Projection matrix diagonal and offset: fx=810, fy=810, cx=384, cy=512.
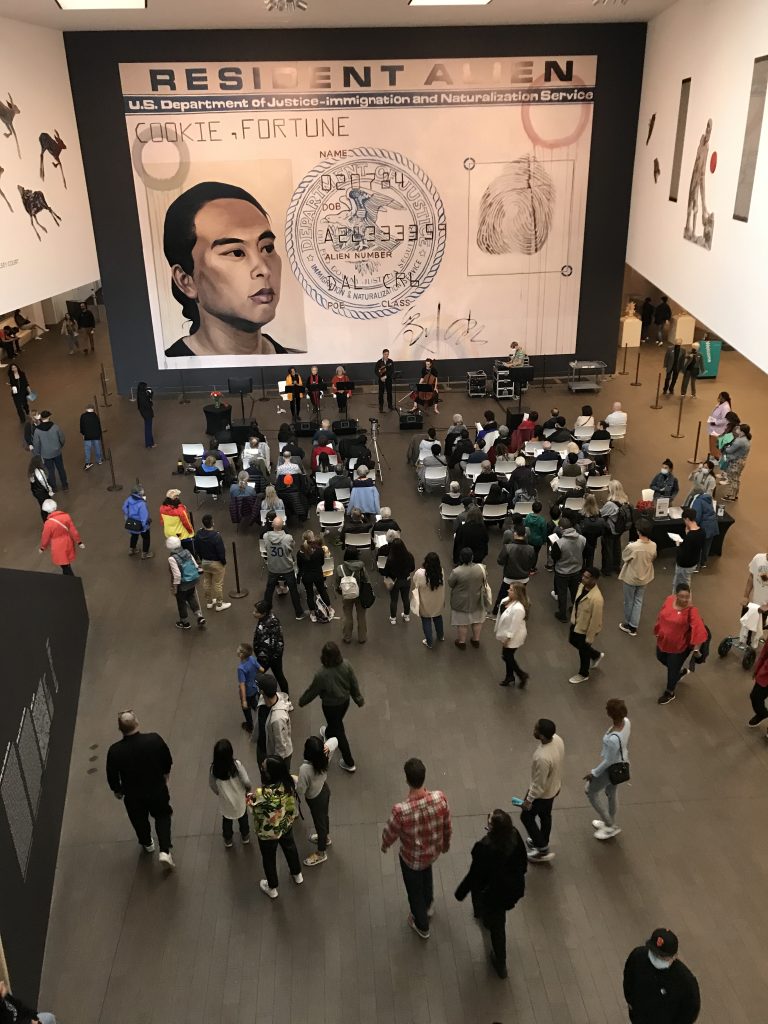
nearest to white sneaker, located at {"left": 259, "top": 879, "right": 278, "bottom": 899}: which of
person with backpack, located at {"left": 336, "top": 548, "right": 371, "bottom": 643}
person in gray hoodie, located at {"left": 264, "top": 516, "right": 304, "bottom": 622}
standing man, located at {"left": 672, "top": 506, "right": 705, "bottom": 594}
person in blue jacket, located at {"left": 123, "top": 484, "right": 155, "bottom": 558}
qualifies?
person with backpack, located at {"left": 336, "top": 548, "right": 371, "bottom": 643}

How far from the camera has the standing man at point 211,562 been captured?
937 centimetres

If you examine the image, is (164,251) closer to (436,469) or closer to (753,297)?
(436,469)

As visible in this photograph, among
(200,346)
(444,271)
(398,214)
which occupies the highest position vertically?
(398,214)

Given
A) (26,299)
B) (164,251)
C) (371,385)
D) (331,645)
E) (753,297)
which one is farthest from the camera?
(371,385)

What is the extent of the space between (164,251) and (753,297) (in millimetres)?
12599

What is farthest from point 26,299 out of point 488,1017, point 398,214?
point 488,1017

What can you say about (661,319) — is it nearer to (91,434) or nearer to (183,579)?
(91,434)

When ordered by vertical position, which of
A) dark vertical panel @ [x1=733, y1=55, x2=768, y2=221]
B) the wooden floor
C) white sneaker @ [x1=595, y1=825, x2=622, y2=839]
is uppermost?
dark vertical panel @ [x1=733, y1=55, x2=768, y2=221]

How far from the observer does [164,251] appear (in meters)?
17.7

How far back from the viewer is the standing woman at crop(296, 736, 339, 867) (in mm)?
5707

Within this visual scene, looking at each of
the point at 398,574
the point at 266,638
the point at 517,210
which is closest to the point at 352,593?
the point at 398,574

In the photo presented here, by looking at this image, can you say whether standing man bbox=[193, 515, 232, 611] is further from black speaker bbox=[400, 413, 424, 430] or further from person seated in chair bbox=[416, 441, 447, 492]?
black speaker bbox=[400, 413, 424, 430]

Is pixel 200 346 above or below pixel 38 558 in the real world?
above

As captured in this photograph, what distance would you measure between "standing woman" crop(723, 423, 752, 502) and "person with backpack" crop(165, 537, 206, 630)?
786cm
